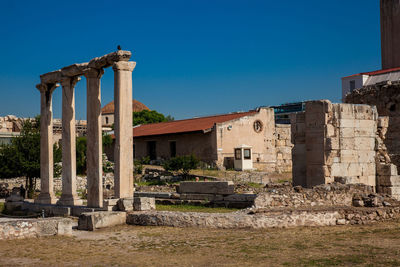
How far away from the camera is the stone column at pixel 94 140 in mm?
15148

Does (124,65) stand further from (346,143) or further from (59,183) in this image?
(59,183)

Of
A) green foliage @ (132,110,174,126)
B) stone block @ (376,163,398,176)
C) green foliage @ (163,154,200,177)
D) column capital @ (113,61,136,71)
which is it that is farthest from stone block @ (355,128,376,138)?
green foliage @ (132,110,174,126)

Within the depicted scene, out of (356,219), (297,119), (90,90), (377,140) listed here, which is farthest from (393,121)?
(90,90)

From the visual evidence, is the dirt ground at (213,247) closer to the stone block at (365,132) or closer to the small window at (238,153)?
the stone block at (365,132)

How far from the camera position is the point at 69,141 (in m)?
16.7

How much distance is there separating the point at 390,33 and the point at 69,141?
1208 inches

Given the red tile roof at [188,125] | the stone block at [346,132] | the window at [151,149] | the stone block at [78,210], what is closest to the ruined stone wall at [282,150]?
the red tile roof at [188,125]

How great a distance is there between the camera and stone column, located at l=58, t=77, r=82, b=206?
16.6 m

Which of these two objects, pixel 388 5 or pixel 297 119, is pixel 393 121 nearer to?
pixel 297 119

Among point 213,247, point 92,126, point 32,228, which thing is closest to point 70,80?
point 92,126

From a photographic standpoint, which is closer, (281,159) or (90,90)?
(90,90)

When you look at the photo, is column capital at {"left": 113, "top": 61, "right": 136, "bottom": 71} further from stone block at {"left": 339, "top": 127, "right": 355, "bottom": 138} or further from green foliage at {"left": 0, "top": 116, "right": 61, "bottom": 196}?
green foliage at {"left": 0, "top": 116, "right": 61, "bottom": 196}

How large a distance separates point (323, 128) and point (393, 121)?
39.0ft

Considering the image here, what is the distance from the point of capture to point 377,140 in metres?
16.8
